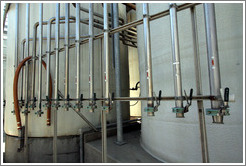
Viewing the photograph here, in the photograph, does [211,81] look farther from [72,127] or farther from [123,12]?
[123,12]

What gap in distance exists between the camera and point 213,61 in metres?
1.18

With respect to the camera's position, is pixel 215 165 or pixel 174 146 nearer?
pixel 215 165

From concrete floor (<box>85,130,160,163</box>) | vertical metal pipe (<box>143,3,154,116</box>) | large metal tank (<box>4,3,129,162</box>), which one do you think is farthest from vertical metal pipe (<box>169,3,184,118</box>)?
large metal tank (<box>4,3,129,162</box>)

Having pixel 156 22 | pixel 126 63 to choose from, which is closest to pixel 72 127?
pixel 126 63

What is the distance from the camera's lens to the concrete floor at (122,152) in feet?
7.02

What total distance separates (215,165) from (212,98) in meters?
0.59

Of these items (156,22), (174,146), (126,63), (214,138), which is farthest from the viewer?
(126,63)

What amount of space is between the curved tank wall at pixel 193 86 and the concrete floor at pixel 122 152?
0.56 ft

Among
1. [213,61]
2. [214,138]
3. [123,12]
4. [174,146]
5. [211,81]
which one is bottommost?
[174,146]

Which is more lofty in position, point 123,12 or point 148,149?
point 123,12

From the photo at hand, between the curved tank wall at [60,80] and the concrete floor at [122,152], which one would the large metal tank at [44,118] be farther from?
the concrete floor at [122,152]

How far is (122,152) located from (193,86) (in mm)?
1488

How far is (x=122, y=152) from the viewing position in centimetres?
240

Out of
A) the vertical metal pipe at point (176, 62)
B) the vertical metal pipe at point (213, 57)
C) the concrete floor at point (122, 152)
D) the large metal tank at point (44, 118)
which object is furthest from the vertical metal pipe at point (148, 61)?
the large metal tank at point (44, 118)
